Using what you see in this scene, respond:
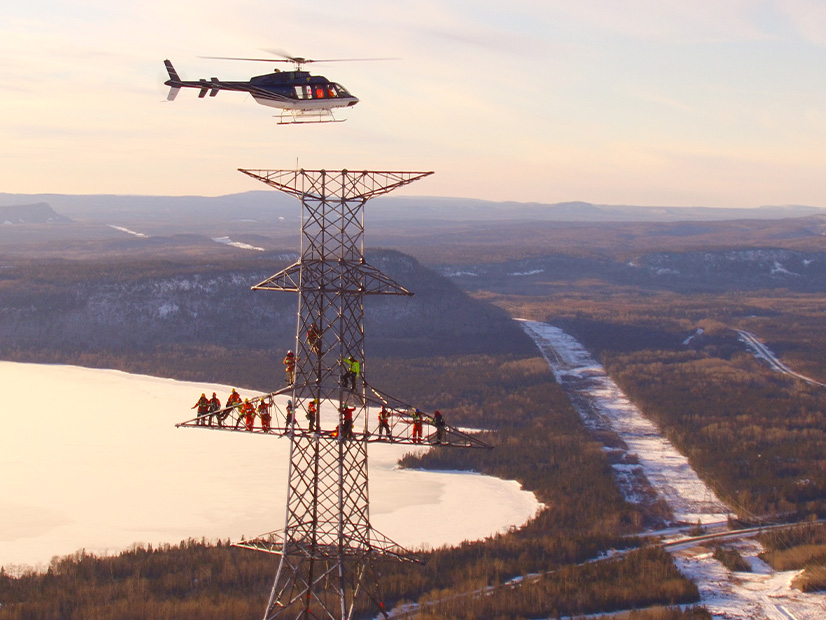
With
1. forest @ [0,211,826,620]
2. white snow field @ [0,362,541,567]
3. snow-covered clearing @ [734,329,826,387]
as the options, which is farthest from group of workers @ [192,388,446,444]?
snow-covered clearing @ [734,329,826,387]

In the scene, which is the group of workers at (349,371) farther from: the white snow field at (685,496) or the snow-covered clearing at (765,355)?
the snow-covered clearing at (765,355)

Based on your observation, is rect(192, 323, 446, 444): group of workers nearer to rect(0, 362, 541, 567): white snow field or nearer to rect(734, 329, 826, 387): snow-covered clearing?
rect(0, 362, 541, 567): white snow field

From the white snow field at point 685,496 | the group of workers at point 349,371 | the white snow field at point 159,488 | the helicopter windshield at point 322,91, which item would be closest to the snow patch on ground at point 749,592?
the white snow field at point 685,496

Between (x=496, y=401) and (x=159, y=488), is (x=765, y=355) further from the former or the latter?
(x=159, y=488)

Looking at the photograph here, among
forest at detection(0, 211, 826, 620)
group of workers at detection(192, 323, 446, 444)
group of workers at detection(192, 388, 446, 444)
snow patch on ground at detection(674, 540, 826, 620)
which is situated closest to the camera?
group of workers at detection(192, 323, 446, 444)

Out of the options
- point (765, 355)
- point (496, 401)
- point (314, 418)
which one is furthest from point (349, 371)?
point (765, 355)

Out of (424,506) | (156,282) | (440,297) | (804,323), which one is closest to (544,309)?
(440,297)
